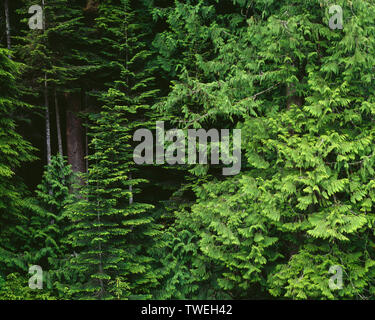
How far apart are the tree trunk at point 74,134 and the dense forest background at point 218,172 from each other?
0.87 ft

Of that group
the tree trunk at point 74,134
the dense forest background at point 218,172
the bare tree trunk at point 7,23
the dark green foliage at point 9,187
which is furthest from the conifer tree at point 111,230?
the bare tree trunk at point 7,23

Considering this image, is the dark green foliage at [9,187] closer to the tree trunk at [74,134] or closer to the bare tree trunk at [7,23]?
the bare tree trunk at [7,23]

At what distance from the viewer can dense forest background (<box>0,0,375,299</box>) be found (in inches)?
265

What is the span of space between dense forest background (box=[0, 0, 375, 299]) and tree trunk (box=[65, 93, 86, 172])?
266 millimetres

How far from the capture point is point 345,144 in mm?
6578

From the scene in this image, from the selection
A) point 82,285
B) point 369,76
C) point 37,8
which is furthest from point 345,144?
point 37,8

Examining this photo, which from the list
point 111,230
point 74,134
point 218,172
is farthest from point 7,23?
point 218,172

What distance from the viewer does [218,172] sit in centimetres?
962

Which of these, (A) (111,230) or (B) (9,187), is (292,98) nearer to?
(A) (111,230)

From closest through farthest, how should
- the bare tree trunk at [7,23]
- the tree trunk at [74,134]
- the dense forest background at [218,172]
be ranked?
the dense forest background at [218,172] < the bare tree trunk at [7,23] < the tree trunk at [74,134]

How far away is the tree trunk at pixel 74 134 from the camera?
10633 millimetres

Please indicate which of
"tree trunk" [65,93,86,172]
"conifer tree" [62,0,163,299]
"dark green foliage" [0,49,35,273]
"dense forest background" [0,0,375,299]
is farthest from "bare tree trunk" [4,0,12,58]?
"conifer tree" [62,0,163,299]

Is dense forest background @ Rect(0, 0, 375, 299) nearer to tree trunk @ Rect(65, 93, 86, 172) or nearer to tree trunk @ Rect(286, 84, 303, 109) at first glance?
tree trunk @ Rect(286, 84, 303, 109)
